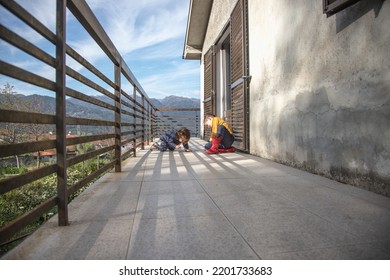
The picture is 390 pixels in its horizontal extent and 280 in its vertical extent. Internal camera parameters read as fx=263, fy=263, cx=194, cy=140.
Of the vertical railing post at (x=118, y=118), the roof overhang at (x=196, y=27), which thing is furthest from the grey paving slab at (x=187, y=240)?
the roof overhang at (x=196, y=27)

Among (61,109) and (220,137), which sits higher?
(61,109)

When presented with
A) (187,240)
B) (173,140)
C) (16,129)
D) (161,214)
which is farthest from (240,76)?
(187,240)

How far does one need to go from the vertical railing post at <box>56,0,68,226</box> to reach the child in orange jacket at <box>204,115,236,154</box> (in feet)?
12.8

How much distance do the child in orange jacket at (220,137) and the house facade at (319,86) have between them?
43 centimetres

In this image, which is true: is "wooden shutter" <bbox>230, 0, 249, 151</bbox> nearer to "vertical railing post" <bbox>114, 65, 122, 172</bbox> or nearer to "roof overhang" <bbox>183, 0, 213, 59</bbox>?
"vertical railing post" <bbox>114, 65, 122, 172</bbox>

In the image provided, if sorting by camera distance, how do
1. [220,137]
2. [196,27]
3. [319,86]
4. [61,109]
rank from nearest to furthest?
[61,109]
[319,86]
[220,137]
[196,27]

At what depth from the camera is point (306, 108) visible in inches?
112

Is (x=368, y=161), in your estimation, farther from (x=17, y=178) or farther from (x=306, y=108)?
(x=17, y=178)

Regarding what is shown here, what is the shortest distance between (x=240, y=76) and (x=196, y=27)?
5.40m

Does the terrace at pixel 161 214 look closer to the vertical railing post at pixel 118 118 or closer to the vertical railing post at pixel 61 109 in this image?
the vertical railing post at pixel 61 109

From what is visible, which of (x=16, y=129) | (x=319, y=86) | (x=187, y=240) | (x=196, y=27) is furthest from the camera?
(x=196, y=27)

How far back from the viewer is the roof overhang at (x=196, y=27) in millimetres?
8777

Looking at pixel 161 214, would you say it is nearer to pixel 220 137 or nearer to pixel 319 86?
pixel 319 86

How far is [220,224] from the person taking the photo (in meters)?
1.40
